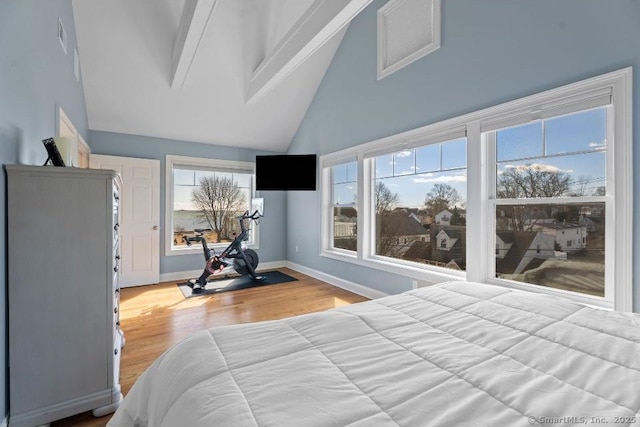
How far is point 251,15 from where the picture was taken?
3680 millimetres

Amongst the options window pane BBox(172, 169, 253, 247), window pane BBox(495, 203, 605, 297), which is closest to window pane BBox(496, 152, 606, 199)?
window pane BBox(495, 203, 605, 297)

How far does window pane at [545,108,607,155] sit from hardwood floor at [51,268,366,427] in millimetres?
2618

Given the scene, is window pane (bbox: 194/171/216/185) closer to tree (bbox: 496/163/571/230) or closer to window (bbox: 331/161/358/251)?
window (bbox: 331/161/358/251)

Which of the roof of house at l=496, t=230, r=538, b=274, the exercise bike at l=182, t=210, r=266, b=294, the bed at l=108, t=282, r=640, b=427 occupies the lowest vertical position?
the exercise bike at l=182, t=210, r=266, b=294

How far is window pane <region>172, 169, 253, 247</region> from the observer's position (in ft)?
16.6

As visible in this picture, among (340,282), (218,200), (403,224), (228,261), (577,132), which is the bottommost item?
(340,282)

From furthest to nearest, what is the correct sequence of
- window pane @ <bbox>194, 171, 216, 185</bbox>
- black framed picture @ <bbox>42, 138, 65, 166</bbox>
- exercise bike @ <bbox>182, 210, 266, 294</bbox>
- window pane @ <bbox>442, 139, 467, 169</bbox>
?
1. window pane @ <bbox>194, 171, 216, 185</bbox>
2. exercise bike @ <bbox>182, 210, 266, 294</bbox>
3. window pane @ <bbox>442, 139, 467, 169</bbox>
4. black framed picture @ <bbox>42, 138, 65, 166</bbox>

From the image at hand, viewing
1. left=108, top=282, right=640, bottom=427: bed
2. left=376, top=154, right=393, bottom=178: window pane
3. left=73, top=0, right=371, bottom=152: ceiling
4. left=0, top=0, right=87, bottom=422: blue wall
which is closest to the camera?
left=108, top=282, right=640, bottom=427: bed

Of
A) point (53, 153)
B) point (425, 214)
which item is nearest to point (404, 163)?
point (425, 214)

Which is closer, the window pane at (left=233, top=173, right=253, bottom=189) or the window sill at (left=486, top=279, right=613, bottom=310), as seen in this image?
the window sill at (left=486, top=279, right=613, bottom=310)

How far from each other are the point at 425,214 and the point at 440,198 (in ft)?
0.87

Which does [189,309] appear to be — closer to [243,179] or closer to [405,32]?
[243,179]

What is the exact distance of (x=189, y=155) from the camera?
195 inches

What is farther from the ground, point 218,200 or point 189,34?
point 189,34
